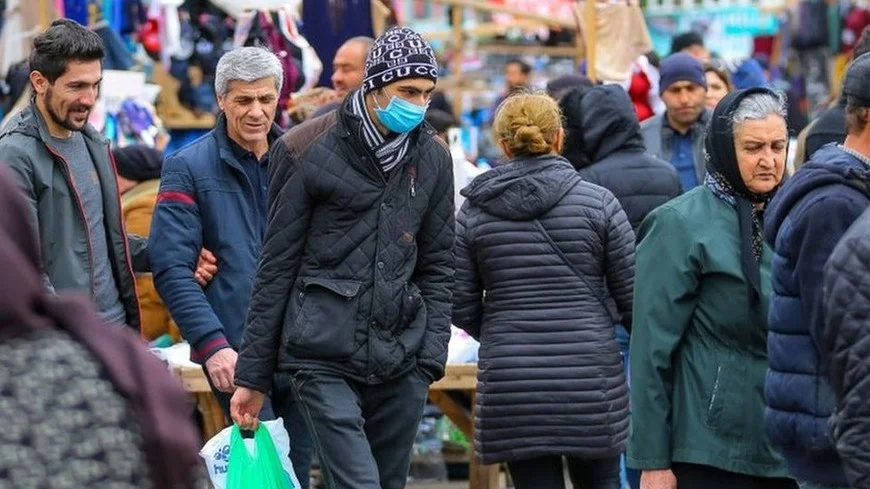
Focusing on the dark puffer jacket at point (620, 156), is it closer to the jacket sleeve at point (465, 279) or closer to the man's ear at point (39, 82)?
the jacket sleeve at point (465, 279)

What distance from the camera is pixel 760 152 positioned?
569 cm

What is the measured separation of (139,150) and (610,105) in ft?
9.21

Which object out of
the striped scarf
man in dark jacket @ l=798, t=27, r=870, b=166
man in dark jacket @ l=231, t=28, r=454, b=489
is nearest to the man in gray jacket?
man in dark jacket @ l=231, t=28, r=454, b=489

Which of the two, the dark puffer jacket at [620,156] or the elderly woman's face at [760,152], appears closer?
the elderly woman's face at [760,152]

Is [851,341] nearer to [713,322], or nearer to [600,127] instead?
[713,322]

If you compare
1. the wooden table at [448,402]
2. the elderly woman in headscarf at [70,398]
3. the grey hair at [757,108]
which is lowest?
the wooden table at [448,402]

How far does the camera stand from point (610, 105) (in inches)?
329

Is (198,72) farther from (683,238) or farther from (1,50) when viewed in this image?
(683,238)

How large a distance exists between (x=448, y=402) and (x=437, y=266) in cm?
307

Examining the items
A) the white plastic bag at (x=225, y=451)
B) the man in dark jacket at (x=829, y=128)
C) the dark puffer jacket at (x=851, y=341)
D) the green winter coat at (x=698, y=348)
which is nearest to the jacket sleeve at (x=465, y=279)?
the white plastic bag at (x=225, y=451)

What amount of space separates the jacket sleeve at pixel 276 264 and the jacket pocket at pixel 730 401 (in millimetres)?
1442

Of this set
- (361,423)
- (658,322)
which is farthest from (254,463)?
(658,322)

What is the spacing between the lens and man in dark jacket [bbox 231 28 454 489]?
6027mm

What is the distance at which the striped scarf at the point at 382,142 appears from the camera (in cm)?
607
